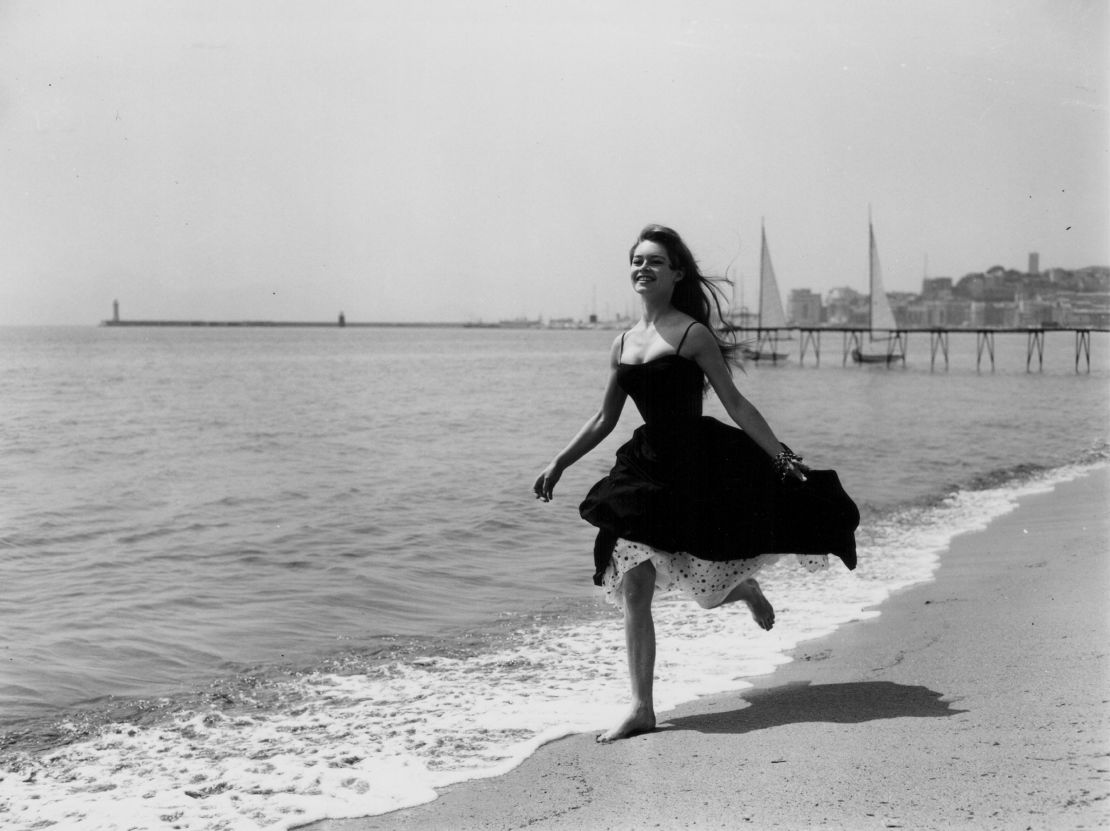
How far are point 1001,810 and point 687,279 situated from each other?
2049 mm

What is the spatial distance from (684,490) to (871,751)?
3.44 feet

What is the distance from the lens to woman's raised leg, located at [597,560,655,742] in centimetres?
381

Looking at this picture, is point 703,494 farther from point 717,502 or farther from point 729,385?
point 729,385

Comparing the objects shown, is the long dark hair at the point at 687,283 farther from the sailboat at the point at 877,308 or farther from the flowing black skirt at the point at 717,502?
the sailboat at the point at 877,308

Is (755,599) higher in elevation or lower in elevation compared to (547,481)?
lower

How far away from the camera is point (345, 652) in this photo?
5914 mm

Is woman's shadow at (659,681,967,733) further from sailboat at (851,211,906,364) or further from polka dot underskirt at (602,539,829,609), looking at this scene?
sailboat at (851,211,906,364)

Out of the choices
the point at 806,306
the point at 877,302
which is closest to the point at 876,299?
the point at 877,302

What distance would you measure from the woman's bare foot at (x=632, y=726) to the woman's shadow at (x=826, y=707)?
4.4 inches

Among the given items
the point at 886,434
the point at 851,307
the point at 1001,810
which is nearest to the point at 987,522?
the point at 1001,810

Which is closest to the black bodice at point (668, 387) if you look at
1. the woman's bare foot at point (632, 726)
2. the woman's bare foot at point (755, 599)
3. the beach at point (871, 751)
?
the woman's bare foot at point (755, 599)

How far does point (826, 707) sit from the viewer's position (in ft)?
12.8

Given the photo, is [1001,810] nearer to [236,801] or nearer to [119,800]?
[236,801]

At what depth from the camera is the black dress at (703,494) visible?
378cm
